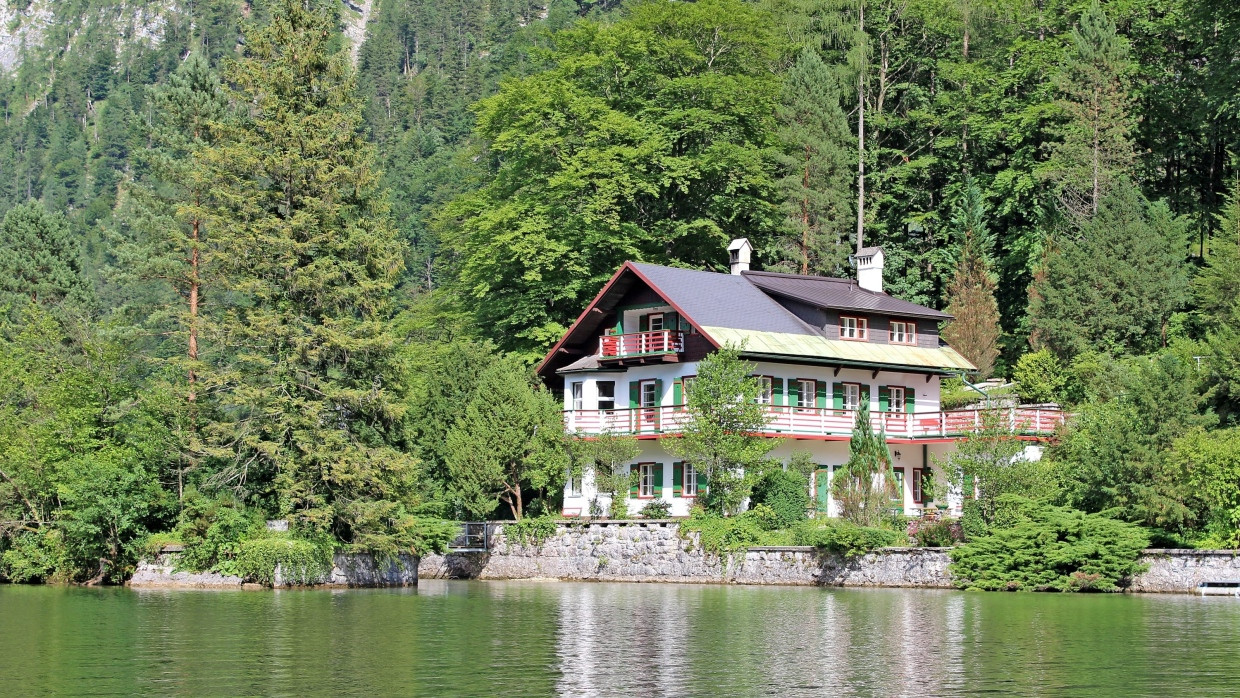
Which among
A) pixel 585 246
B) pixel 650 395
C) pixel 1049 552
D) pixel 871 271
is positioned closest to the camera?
pixel 1049 552

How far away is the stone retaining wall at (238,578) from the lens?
43.2 metres

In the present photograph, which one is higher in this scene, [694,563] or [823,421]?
[823,421]

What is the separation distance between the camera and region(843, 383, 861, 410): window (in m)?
54.4

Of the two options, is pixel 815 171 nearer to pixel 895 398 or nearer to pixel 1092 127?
pixel 1092 127

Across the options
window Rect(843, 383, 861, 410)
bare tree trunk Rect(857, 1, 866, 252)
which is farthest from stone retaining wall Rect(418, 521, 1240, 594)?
bare tree trunk Rect(857, 1, 866, 252)

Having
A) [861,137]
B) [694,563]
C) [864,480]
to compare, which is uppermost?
[861,137]

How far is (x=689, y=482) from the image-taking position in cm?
5188

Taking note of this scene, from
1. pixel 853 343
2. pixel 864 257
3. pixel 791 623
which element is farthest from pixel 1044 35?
pixel 791 623

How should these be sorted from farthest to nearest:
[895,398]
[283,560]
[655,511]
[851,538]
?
1. [895,398]
2. [655,511]
3. [283,560]
4. [851,538]

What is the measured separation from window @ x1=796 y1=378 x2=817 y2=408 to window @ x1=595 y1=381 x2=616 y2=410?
6.89 m

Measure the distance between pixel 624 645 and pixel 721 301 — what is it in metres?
28.9

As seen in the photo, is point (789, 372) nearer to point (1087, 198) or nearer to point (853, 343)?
point (853, 343)

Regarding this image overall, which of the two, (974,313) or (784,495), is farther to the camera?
(974,313)

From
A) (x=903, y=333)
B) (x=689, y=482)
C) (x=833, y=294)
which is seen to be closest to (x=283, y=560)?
(x=689, y=482)
